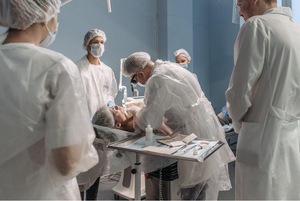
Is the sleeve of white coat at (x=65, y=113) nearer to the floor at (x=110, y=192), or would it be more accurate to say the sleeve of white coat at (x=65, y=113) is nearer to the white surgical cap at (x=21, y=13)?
the white surgical cap at (x=21, y=13)

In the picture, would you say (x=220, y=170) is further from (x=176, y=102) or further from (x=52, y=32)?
(x=52, y=32)

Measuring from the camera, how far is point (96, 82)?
2709 millimetres

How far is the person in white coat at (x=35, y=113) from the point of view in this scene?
0.80m

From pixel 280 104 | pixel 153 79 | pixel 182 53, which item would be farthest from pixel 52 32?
pixel 182 53

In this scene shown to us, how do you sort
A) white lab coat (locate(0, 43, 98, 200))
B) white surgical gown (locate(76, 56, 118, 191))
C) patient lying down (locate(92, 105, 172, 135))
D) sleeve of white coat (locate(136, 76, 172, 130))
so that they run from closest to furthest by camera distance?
white lab coat (locate(0, 43, 98, 200)), sleeve of white coat (locate(136, 76, 172, 130)), patient lying down (locate(92, 105, 172, 135)), white surgical gown (locate(76, 56, 118, 191))

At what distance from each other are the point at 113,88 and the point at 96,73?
0.90 feet

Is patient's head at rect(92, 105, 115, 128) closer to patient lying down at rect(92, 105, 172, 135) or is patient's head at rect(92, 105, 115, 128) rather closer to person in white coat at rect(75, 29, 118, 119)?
patient lying down at rect(92, 105, 172, 135)

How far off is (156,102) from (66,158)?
79cm

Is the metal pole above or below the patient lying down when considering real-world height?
below

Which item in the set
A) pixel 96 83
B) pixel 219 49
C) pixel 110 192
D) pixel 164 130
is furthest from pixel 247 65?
pixel 219 49

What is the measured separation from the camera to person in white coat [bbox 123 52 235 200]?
5.13 ft

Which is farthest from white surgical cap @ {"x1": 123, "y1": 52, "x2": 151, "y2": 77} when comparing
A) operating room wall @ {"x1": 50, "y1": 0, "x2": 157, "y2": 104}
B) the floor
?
operating room wall @ {"x1": 50, "y1": 0, "x2": 157, "y2": 104}

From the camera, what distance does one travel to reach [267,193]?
4.03ft

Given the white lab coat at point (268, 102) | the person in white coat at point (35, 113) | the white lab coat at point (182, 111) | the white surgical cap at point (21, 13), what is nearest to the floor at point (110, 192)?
the white lab coat at point (182, 111)
